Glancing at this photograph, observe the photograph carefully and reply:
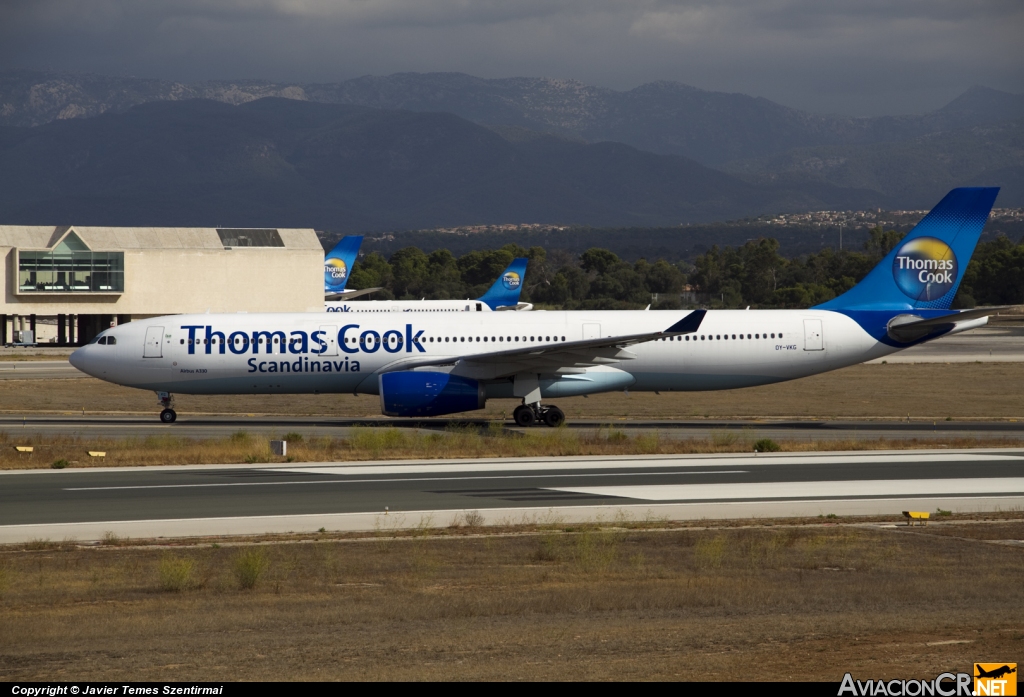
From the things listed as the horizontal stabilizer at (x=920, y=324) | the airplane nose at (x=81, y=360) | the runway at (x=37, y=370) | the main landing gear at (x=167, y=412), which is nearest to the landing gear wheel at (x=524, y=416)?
the main landing gear at (x=167, y=412)

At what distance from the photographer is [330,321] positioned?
3759 centimetres

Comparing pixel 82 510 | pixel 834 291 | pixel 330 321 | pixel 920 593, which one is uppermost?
pixel 834 291

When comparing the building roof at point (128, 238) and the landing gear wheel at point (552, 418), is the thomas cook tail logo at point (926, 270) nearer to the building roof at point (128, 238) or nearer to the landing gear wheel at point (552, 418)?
the landing gear wheel at point (552, 418)

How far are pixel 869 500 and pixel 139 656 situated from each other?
50.4ft

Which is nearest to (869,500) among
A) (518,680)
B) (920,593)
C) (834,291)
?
(920,593)

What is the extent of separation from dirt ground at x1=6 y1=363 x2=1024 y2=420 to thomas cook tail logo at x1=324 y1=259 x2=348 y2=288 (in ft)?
182

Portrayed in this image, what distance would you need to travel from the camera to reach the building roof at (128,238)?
304 feet

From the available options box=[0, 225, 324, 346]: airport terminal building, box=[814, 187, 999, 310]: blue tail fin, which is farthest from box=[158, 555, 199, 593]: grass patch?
box=[0, 225, 324, 346]: airport terminal building

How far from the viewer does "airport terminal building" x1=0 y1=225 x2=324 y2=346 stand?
300 feet

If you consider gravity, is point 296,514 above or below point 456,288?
below

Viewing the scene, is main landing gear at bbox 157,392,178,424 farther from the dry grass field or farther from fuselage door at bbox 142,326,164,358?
the dry grass field

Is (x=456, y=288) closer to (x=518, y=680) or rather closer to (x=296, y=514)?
(x=296, y=514)

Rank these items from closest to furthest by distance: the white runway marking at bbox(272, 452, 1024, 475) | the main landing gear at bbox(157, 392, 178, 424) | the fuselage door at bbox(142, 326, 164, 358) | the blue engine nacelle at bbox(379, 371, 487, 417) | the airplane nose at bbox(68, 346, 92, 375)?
1. the white runway marking at bbox(272, 452, 1024, 475)
2. the blue engine nacelle at bbox(379, 371, 487, 417)
3. the fuselage door at bbox(142, 326, 164, 358)
4. the airplane nose at bbox(68, 346, 92, 375)
5. the main landing gear at bbox(157, 392, 178, 424)

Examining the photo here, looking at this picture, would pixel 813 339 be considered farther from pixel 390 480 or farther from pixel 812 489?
pixel 390 480
